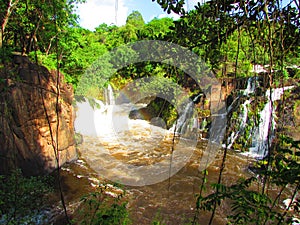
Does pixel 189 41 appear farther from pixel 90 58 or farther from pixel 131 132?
pixel 131 132

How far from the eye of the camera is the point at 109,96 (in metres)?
16.8

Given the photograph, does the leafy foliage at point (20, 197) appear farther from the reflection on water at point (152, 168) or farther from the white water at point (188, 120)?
the white water at point (188, 120)

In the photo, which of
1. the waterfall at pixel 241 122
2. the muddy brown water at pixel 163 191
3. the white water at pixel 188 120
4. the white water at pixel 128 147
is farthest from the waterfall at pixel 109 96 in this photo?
the waterfall at pixel 241 122

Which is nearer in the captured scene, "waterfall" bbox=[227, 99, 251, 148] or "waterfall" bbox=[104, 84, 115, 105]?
"waterfall" bbox=[227, 99, 251, 148]

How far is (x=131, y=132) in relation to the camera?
11.6 m

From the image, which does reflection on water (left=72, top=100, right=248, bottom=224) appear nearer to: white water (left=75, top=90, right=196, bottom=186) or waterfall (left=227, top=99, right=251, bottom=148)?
white water (left=75, top=90, right=196, bottom=186)

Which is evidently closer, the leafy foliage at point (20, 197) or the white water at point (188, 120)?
the leafy foliage at point (20, 197)

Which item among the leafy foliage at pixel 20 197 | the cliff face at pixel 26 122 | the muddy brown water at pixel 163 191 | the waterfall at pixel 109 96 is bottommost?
the muddy brown water at pixel 163 191

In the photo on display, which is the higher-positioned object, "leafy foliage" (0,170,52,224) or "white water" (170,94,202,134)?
"white water" (170,94,202,134)

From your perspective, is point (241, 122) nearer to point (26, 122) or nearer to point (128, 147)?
point (128, 147)

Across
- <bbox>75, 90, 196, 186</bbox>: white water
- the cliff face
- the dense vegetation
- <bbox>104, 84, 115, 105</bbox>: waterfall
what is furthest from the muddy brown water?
<bbox>104, 84, 115, 105</bbox>: waterfall

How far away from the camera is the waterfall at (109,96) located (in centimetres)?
1636

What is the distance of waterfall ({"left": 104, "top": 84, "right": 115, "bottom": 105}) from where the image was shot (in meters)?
16.4

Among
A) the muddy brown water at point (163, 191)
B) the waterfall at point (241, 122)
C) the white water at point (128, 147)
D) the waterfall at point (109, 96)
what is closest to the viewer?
the muddy brown water at point (163, 191)
